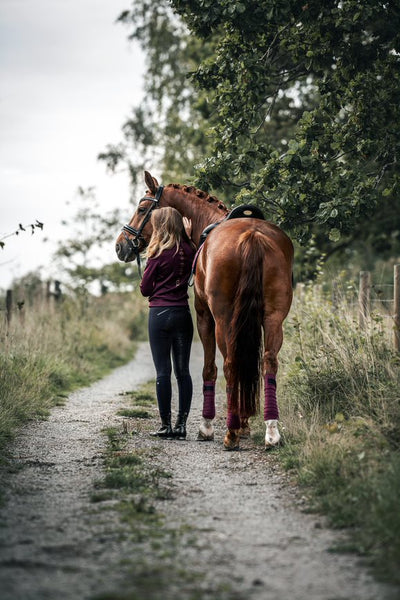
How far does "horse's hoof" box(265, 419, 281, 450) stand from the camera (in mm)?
6266

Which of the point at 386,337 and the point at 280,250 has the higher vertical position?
the point at 280,250

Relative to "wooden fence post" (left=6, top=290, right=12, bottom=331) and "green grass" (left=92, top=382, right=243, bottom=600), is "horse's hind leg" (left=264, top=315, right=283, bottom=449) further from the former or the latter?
"wooden fence post" (left=6, top=290, right=12, bottom=331)

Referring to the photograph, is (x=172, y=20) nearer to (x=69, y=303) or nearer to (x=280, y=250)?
(x=69, y=303)

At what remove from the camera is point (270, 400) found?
6293mm

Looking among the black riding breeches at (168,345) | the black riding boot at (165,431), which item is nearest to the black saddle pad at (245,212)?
the black riding breeches at (168,345)

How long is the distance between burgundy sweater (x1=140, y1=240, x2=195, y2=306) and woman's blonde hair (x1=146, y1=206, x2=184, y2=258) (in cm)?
7

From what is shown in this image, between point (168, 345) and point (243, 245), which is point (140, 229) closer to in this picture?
point (168, 345)

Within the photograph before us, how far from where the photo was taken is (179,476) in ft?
18.0

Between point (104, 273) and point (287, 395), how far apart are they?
60.5ft

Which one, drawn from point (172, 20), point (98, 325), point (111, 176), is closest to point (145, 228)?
point (98, 325)

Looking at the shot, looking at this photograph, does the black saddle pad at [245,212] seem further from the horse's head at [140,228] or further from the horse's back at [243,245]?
the horse's head at [140,228]

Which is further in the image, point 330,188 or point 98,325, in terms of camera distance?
point 98,325

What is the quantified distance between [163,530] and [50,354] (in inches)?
325

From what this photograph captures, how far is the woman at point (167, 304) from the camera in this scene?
7.23 m
